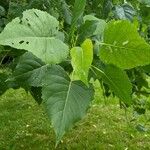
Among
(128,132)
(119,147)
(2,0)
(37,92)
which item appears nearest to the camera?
(37,92)

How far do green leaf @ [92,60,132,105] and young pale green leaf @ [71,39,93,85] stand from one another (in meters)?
0.16

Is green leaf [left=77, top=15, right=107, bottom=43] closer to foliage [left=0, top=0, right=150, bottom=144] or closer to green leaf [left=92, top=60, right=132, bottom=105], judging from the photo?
foliage [left=0, top=0, right=150, bottom=144]

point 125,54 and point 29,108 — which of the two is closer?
point 125,54

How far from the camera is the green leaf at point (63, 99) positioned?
0.91m

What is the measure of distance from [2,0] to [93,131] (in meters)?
3.93

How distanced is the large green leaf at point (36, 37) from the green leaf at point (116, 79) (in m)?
0.10

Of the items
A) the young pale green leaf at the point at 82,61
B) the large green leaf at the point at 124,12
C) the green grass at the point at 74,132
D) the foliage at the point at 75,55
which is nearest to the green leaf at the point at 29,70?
the foliage at the point at 75,55

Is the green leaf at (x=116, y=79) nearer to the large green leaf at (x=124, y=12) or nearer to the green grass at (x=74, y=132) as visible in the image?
the large green leaf at (x=124, y=12)

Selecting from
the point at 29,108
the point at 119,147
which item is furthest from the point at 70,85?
the point at 29,108

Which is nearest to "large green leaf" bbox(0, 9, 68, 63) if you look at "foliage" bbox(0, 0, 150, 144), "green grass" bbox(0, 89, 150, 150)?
"foliage" bbox(0, 0, 150, 144)

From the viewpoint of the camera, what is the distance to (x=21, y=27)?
92 centimetres

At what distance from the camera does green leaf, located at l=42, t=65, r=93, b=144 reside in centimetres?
91

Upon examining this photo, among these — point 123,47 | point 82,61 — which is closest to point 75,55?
point 82,61

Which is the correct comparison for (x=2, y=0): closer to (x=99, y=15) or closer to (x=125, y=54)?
(x=99, y=15)
